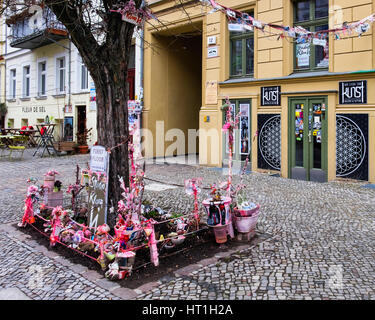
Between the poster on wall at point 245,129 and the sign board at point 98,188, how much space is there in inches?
251

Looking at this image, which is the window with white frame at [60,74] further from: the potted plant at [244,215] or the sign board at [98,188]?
the potted plant at [244,215]

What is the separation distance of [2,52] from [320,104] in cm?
2114

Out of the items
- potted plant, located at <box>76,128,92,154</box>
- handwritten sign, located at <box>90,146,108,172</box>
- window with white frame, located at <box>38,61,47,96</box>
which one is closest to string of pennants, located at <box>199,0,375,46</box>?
handwritten sign, located at <box>90,146,108,172</box>

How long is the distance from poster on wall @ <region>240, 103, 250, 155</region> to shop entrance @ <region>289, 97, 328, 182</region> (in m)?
1.33

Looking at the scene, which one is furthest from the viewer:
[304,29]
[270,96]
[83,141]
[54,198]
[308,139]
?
[83,141]

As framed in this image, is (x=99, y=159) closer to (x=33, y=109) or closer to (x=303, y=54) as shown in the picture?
(x=303, y=54)

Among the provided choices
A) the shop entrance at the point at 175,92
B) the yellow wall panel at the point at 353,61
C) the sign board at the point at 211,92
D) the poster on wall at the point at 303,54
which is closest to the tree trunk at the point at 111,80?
the yellow wall panel at the point at 353,61

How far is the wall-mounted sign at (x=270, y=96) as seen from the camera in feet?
32.0

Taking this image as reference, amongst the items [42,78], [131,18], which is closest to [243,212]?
[131,18]

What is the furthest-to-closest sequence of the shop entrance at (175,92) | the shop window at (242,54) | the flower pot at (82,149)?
1. the flower pot at (82,149)
2. the shop entrance at (175,92)
3. the shop window at (242,54)

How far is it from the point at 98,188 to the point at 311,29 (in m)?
7.22

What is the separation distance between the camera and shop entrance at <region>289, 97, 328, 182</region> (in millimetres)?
8953

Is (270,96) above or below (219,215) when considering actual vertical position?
above

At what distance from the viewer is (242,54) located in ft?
35.4
